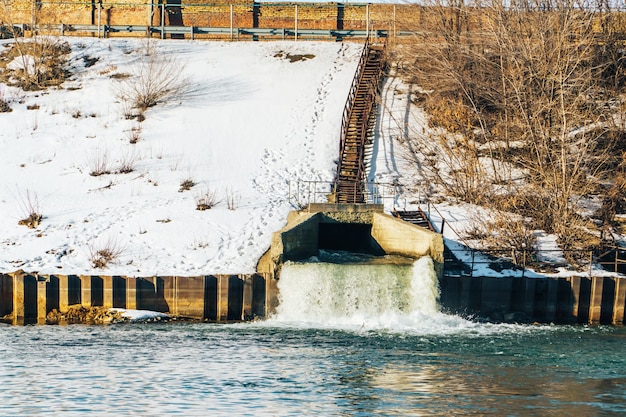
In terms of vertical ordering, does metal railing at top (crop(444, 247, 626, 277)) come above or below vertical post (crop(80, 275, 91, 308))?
above

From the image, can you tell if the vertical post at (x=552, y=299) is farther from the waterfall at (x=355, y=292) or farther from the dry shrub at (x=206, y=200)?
the dry shrub at (x=206, y=200)

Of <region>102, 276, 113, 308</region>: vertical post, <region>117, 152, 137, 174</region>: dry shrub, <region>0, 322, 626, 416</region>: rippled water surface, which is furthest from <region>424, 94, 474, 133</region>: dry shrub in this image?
<region>102, 276, 113, 308</region>: vertical post

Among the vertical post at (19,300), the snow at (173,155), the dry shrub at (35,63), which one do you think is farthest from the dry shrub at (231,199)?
the dry shrub at (35,63)

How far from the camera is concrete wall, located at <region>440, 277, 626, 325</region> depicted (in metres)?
26.7

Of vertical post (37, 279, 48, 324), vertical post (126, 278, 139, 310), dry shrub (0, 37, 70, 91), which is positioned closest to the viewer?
vertical post (37, 279, 48, 324)

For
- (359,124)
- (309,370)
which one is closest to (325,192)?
(359,124)

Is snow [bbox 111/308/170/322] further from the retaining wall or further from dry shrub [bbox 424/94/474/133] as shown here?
dry shrub [bbox 424/94/474/133]

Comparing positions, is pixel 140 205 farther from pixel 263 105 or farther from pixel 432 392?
pixel 432 392

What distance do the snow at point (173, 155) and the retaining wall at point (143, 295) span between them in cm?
113

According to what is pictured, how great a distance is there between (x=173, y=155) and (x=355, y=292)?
14.4 meters

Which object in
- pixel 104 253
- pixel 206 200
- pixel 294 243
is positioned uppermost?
pixel 206 200

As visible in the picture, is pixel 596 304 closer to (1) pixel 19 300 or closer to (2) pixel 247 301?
(2) pixel 247 301

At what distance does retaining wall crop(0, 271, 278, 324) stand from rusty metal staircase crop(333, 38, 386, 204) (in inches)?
297

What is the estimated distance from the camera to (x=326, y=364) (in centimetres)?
1938
